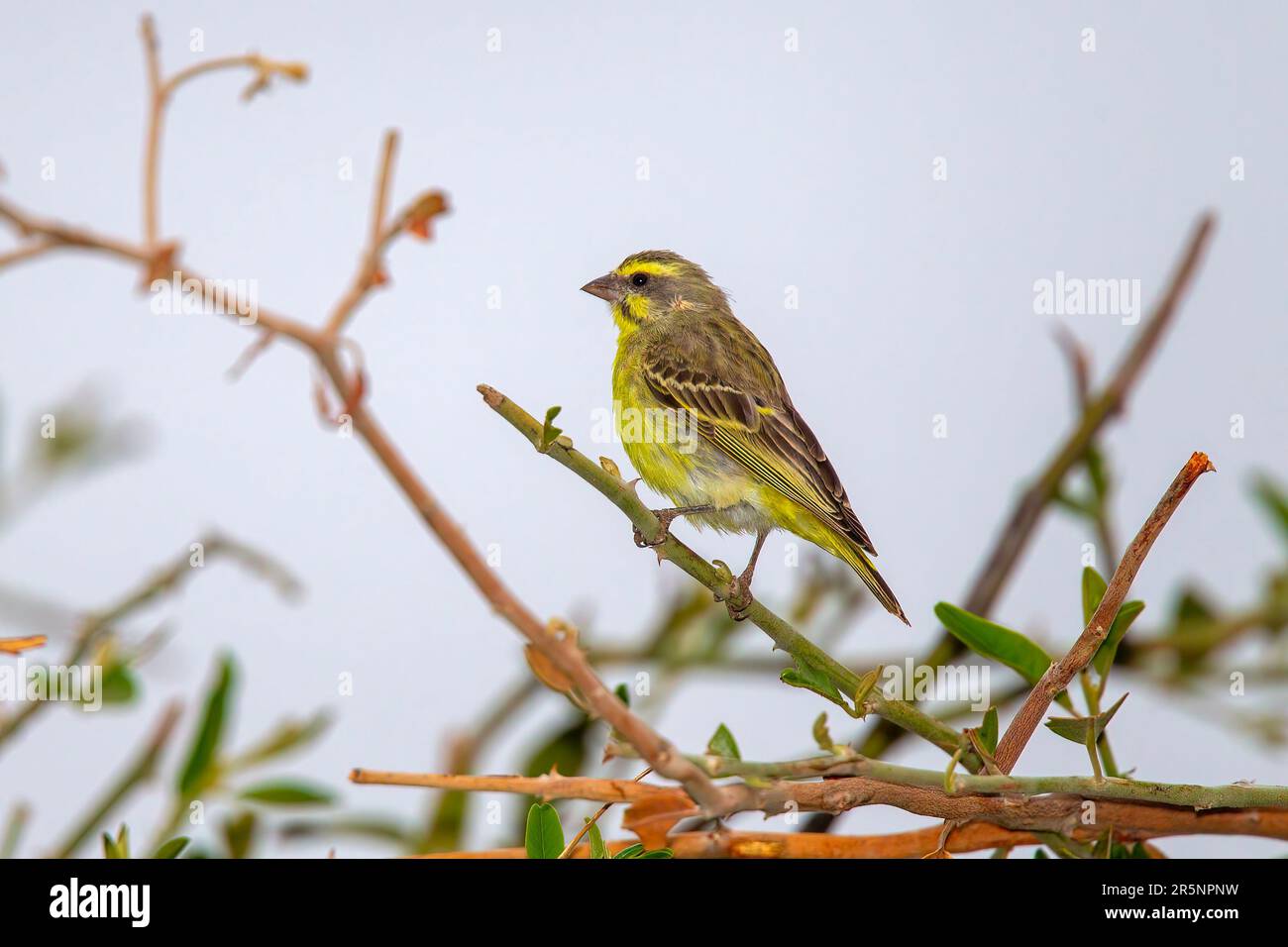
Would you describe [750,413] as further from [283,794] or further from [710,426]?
[283,794]

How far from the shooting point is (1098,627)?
0.68m

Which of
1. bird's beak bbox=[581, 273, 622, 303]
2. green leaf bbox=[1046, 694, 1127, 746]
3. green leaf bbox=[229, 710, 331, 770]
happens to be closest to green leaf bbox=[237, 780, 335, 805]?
green leaf bbox=[229, 710, 331, 770]

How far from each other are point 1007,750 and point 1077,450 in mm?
604

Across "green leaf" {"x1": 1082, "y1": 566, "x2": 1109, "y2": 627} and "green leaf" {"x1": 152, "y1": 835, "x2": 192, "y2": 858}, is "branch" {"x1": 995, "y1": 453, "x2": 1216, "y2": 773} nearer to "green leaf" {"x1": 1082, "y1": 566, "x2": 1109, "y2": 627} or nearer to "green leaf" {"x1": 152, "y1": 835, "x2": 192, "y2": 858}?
"green leaf" {"x1": 1082, "y1": 566, "x2": 1109, "y2": 627}

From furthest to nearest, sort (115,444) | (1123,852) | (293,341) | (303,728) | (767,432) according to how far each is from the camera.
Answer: (767,432) → (115,444) → (303,728) → (1123,852) → (293,341)

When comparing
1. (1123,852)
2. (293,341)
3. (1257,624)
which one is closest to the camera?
(293,341)

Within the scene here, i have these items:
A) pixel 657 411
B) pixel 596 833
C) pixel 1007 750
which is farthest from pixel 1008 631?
pixel 657 411

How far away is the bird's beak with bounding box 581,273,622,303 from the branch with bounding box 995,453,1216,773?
1.21m

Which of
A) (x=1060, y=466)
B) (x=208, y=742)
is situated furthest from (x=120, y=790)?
(x=1060, y=466)

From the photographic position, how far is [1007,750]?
0.74 meters

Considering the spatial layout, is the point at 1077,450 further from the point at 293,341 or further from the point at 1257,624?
the point at 293,341

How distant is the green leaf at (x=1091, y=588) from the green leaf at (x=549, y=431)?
41 cm

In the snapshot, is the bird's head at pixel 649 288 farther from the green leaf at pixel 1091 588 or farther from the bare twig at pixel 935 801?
the bare twig at pixel 935 801

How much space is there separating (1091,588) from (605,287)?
1.12 meters
